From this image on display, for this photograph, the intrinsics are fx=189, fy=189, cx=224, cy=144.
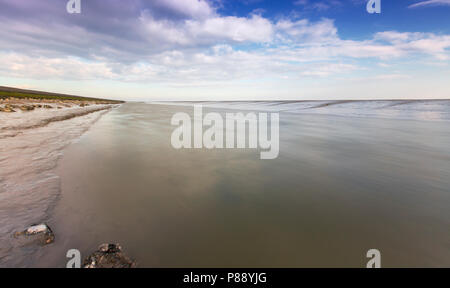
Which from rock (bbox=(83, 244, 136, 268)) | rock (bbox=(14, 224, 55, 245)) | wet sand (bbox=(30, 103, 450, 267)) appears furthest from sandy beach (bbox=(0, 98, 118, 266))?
rock (bbox=(83, 244, 136, 268))

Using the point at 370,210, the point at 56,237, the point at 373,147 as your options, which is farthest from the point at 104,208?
the point at 373,147

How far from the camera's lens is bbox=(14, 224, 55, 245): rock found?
7.51 ft

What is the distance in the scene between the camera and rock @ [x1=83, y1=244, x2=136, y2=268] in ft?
6.57

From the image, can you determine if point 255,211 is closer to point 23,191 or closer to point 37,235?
point 37,235

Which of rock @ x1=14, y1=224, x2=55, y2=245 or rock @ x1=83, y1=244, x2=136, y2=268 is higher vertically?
rock @ x1=14, y1=224, x2=55, y2=245

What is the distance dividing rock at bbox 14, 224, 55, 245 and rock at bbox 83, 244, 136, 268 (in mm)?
721

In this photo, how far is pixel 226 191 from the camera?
380 cm

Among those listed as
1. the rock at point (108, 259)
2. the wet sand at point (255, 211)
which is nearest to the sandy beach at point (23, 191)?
the wet sand at point (255, 211)

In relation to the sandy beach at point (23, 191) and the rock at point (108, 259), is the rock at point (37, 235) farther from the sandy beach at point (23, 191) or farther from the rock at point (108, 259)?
the rock at point (108, 259)

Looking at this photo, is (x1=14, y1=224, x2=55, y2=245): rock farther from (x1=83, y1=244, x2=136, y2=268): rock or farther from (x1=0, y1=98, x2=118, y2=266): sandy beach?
(x1=83, y1=244, x2=136, y2=268): rock

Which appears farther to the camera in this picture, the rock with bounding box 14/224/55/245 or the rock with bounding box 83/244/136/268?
the rock with bounding box 14/224/55/245

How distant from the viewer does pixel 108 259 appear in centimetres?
204

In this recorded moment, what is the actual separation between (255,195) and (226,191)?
1.92 feet

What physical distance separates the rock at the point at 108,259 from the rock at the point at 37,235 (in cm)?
72
